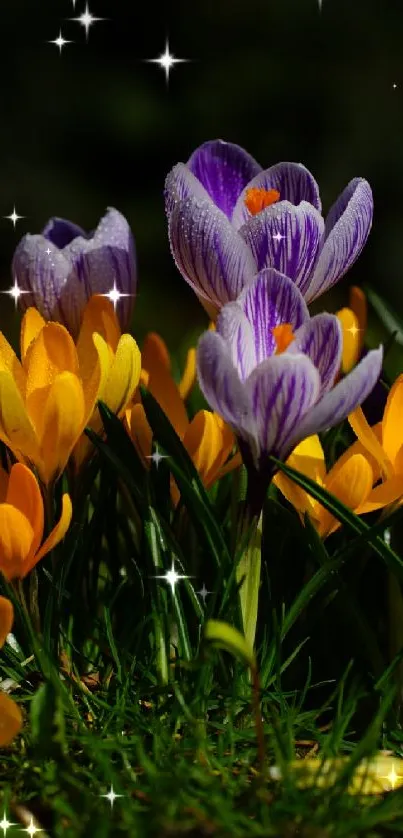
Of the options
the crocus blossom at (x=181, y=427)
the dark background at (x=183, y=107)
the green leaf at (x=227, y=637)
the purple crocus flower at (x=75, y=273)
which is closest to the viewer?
the green leaf at (x=227, y=637)

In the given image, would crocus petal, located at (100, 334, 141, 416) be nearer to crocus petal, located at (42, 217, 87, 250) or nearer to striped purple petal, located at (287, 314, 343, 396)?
striped purple petal, located at (287, 314, 343, 396)

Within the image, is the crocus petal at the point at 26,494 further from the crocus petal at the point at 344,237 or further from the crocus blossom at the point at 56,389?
the crocus petal at the point at 344,237

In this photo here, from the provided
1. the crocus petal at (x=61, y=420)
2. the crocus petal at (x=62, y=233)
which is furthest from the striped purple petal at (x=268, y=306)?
the crocus petal at (x=62, y=233)

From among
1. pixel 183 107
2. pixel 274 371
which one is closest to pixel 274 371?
pixel 274 371

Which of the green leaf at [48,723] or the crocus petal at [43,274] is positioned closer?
the green leaf at [48,723]

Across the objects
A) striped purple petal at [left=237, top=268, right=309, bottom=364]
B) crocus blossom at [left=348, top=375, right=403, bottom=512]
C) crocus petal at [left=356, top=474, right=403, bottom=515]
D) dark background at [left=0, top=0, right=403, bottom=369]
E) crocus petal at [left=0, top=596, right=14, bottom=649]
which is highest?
dark background at [left=0, top=0, right=403, bottom=369]

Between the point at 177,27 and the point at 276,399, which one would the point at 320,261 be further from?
the point at 177,27

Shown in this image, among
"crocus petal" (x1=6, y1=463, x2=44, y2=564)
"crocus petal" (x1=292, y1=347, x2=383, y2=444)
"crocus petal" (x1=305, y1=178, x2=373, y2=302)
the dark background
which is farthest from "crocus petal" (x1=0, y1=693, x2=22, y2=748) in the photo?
the dark background

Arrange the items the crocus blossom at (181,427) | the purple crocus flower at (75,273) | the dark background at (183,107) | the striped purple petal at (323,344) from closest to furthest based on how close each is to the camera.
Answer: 1. the striped purple petal at (323,344)
2. the crocus blossom at (181,427)
3. the purple crocus flower at (75,273)
4. the dark background at (183,107)
